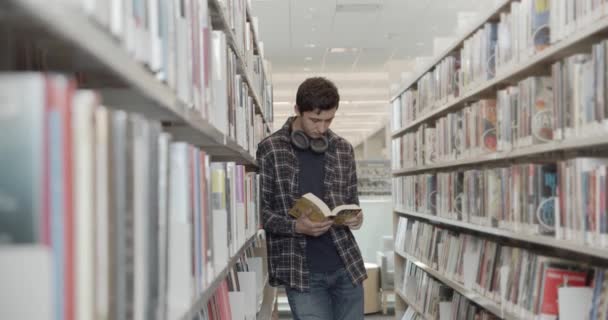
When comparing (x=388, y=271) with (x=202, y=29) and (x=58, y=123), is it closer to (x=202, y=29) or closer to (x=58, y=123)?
(x=202, y=29)

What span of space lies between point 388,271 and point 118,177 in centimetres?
591

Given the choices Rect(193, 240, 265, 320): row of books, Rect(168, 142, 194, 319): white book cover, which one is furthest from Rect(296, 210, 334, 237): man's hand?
Rect(168, 142, 194, 319): white book cover

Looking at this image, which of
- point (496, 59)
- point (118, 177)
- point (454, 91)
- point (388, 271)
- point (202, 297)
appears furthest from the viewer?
point (388, 271)

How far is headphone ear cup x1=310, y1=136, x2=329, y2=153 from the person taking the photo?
2.72 m

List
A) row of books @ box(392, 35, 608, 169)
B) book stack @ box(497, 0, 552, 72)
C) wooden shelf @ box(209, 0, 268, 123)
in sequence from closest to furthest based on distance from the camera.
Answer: wooden shelf @ box(209, 0, 268, 123) → row of books @ box(392, 35, 608, 169) → book stack @ box(497, 0, 552, 72)

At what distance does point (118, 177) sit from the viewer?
671mm

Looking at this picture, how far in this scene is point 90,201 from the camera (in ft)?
1.93

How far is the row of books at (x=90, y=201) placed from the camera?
19.2 inches

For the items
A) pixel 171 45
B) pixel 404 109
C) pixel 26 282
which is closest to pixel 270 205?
pixel 171 45

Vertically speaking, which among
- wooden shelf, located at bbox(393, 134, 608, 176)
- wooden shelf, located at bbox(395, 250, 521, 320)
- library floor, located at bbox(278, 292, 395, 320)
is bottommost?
library floor, located at bbox(278, 292, 395, 320)

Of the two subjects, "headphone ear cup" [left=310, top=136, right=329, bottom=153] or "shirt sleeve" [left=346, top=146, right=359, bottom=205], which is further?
"shirt sleeve" [left=346, top=146, right=359, bottom=205]

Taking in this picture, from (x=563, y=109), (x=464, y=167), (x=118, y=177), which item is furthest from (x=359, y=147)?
(x=118, y=177)

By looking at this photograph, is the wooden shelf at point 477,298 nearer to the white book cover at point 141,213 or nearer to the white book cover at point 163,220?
the white book cover at point 163,220

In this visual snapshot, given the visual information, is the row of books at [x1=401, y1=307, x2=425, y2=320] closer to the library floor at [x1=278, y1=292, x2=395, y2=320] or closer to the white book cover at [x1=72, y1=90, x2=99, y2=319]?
the library floor at [x1=278, y1=292, x2=395, y2=320]
